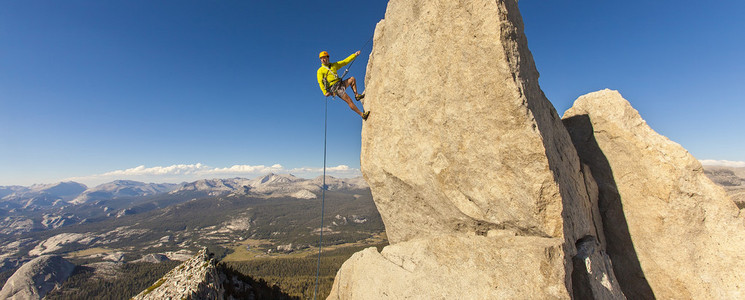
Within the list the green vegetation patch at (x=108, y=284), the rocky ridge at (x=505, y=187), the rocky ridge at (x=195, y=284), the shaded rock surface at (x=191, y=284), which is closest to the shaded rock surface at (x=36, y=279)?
the green vegetation patch at (x=108, y=284)

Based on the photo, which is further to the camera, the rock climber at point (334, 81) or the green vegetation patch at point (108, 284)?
the green vegetation patch at point (108, 284)

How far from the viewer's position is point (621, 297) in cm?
746

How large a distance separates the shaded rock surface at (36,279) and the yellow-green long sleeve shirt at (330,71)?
185 m

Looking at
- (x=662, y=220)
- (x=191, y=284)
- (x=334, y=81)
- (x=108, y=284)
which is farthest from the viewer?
(x=108, y=284)

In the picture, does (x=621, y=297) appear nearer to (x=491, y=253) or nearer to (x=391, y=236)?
(x=491, y=253)

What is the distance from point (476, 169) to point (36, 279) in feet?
645

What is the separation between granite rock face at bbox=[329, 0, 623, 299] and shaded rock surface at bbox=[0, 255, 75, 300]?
187057mm

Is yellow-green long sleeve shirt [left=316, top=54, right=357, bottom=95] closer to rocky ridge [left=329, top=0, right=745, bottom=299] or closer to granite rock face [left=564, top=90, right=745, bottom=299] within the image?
rocky ridge [left=329, top=0, right=745, bottom=299]

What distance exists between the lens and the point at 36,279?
122 metres

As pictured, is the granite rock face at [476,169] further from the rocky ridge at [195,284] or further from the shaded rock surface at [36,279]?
the shaded rock surface at [36,279]

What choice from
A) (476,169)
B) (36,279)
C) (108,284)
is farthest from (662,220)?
(36,279)

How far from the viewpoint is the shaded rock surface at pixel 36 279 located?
384ft

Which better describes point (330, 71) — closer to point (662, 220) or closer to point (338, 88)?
point (338, 88)

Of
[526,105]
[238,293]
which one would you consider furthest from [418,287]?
[238,293]
